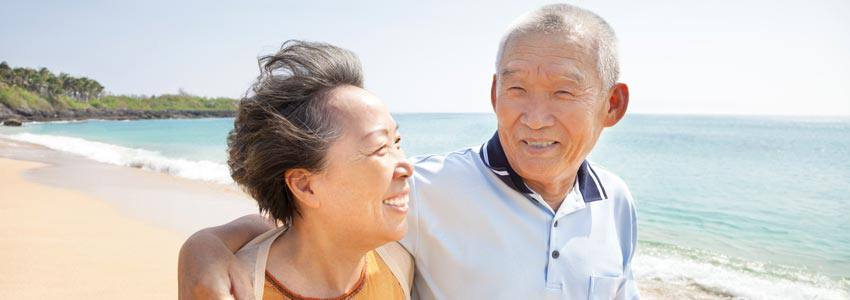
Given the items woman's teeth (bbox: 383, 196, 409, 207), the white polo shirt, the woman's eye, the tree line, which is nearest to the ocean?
the white polo shirt

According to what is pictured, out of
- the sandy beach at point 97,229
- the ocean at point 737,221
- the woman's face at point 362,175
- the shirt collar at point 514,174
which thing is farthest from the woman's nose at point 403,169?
the ocean at point 737,221

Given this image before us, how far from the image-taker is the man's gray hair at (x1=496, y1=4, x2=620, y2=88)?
1.96m

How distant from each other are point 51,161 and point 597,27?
18680mm

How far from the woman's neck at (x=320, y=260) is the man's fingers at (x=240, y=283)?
0.31ft

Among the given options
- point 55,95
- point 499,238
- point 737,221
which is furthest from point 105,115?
point 499,238

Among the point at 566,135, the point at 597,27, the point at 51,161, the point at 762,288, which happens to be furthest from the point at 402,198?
the point at 51,161

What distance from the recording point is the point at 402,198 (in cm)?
178

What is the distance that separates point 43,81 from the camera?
7450cm

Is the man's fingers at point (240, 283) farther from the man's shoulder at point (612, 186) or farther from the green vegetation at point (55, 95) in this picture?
the green vegetation at point (55, 95)

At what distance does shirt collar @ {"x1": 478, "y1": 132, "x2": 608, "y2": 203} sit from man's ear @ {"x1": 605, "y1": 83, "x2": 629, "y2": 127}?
0.67 feet

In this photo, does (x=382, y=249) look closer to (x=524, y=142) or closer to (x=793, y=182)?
(x=524, y=142)

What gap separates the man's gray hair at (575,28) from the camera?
1961mm

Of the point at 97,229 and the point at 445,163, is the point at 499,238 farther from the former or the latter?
the point at 97,229

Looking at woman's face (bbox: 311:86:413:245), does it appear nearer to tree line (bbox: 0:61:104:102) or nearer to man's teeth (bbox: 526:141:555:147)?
man's teeth (bbox: 526:141:555:147)
